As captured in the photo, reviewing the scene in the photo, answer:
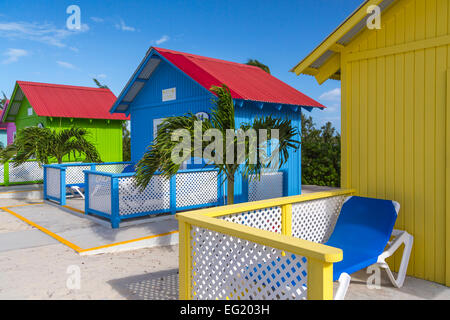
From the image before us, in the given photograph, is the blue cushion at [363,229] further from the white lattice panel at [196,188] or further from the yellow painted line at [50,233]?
the white lattice panel at [196,188]

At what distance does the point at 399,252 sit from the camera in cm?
497

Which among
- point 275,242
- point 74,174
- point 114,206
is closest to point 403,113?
point 275,242

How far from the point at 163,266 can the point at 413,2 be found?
5.03 meters

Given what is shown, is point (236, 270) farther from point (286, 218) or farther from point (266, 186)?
point (266, 186)

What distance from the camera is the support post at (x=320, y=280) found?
7.42 feet

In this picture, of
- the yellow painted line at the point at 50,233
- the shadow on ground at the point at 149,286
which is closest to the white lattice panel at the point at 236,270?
the shadow on ground at the point at 149,286

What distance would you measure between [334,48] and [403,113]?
1.39m

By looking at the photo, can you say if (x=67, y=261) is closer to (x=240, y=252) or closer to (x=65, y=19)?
(x=240, y=252)

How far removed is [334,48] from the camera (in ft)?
17.7

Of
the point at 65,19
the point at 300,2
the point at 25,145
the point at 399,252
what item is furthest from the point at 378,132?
the point at 300,2

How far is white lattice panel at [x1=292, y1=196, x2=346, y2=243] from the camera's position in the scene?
15.3ft

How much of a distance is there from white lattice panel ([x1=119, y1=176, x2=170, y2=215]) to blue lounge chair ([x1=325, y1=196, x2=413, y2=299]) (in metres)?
4.45

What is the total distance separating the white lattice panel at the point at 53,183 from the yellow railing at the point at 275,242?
328 inches

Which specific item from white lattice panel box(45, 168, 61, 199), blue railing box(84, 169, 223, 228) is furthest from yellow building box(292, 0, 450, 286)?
white lattice panel box(45, 168, 61, 199)
